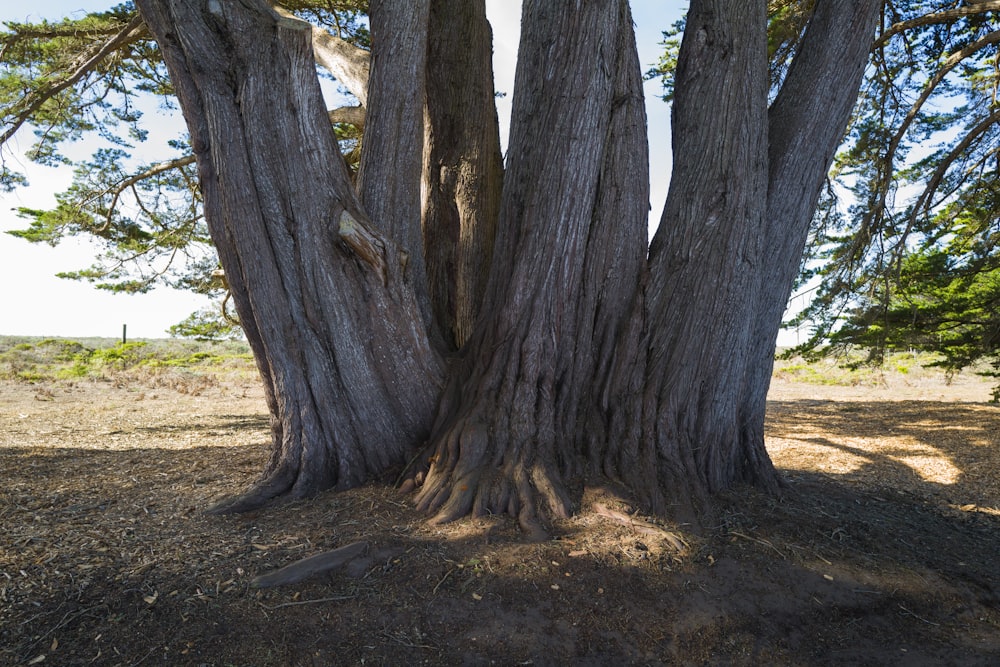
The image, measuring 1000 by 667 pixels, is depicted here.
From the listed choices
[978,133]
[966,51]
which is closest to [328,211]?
[966,51]

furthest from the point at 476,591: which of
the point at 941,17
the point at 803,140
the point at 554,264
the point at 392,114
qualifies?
the point at 941,17

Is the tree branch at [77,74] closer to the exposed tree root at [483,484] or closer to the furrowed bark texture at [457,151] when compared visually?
the furrowed bark texture at [457,151]

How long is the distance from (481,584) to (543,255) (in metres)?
1.97

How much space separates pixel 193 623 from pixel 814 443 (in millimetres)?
6535

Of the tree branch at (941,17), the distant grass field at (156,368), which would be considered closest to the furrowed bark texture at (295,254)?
the tree branch at (941,17)

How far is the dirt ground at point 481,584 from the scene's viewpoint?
2.60 m

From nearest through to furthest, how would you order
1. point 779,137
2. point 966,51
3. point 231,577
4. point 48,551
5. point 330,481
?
point 231,577 < point 48,551 < point 330,481 < point 779,137 < point 966,51

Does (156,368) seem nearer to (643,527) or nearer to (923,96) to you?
(643,527)

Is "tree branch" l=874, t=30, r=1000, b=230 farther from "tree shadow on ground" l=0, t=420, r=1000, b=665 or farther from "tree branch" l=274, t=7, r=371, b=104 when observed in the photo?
"tree branch" l=274, t=7, r=371, b=104

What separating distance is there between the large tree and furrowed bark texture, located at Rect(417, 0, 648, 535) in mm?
14

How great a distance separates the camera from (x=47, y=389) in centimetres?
1177

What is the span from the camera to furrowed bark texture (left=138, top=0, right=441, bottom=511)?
3709mm

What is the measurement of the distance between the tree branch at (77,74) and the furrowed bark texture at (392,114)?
4098 millimetres

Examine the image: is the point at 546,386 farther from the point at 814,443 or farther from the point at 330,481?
the point at 814,443
